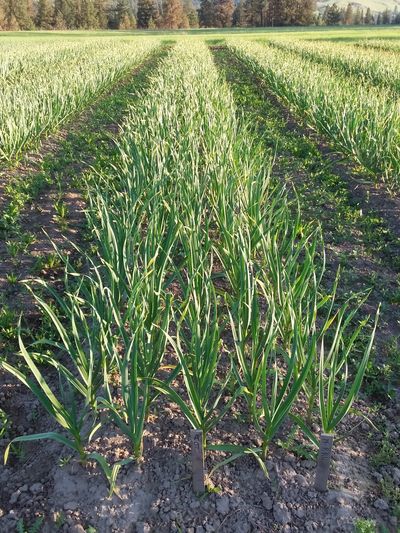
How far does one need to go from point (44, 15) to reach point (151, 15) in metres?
12.2

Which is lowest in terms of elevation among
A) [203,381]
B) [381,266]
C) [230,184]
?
[381,266]

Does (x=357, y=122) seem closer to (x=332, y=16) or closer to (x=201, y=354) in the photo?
(x=201, y=354)

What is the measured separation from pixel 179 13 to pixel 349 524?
6106 cm

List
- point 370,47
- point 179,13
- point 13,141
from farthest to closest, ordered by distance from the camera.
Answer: point 179,13 → point 370,47 → point 13,141

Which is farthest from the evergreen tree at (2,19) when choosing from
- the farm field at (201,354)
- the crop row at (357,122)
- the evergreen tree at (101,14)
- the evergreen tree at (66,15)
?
the farm field at (201,354)

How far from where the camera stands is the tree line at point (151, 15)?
51156 mm

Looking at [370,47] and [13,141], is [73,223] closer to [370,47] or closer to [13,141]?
[13,141]

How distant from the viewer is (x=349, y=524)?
4.71 ft

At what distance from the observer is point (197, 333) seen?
4.99ft

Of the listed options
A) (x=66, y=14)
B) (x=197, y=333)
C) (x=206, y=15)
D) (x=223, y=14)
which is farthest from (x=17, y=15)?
(x=197, y=333)

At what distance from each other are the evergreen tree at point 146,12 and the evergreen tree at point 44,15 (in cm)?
1021

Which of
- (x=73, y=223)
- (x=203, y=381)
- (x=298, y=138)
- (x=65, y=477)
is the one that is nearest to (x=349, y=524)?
(x=203, y=381)

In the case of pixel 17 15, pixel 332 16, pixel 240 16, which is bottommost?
pixel 332 16

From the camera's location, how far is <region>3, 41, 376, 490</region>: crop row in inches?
58.4
